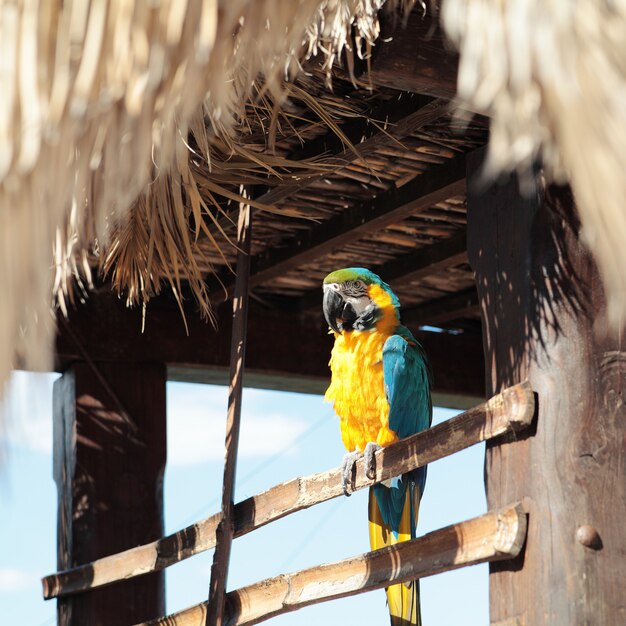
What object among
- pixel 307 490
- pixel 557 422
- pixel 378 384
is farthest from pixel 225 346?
pixel 557 422

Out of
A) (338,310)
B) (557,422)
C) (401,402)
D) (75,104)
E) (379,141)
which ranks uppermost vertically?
(379,141)

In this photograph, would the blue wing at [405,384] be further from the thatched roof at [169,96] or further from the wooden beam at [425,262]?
the thatched roof at [169,96]

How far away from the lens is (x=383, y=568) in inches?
98.9

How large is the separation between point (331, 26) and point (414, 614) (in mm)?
1566

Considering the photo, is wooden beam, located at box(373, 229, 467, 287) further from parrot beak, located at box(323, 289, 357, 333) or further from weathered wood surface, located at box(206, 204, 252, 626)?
weathered wood surface, located at box(206, 204, 252, 626)

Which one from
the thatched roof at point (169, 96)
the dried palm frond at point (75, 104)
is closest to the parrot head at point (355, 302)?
the thatched roof at point (169, 96)

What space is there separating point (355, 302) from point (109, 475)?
1.51 m

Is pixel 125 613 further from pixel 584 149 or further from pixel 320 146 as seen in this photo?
pixel 584 149

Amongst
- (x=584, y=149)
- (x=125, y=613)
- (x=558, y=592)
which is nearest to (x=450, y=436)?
(x=558, y=592)

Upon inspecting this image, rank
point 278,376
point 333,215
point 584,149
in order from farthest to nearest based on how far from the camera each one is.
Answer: point 278,376
point 333,215
point 584,149

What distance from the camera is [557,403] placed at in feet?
7.29

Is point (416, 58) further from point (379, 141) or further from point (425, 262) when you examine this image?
point (425, 262)

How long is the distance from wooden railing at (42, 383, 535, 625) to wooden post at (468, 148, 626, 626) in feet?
0.16

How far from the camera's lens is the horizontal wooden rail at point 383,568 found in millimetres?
2229
